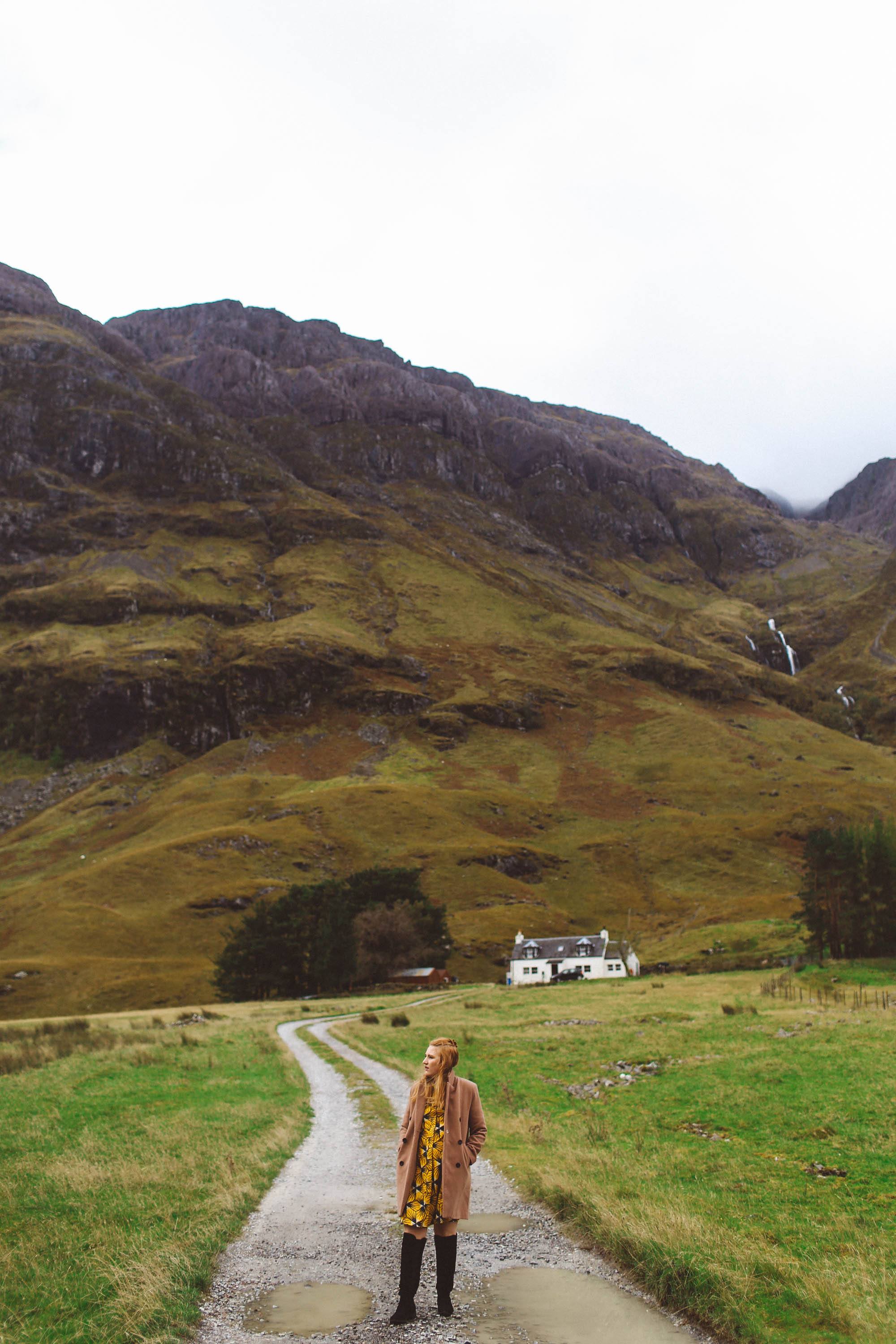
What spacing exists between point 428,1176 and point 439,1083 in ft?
2.98

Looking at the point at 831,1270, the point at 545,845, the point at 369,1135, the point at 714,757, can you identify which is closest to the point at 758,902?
the point at 545,845

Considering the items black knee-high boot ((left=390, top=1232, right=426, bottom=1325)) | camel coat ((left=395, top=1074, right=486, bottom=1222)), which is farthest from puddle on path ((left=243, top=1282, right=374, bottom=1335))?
camel coat ((left=395, top=1074, right=486, bottom=1222))

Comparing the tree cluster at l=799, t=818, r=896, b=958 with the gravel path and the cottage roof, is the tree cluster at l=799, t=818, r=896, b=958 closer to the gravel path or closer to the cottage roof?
the cottage roof

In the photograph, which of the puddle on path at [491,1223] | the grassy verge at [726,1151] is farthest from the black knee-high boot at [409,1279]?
the puddle on path at [491,1223]

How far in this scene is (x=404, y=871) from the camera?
101125mm

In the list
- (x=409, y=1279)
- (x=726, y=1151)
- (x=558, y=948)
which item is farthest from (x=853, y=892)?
(x=409, y=1279)

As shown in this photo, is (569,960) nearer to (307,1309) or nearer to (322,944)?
(322,944)

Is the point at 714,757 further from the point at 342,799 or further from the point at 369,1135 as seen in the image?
the point at 369,1135

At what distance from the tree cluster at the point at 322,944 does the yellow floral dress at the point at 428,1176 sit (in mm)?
81994

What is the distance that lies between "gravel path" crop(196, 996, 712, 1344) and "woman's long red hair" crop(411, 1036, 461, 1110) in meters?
1.95

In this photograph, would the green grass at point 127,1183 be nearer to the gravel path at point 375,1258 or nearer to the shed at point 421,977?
the gravel path at point 375,1258

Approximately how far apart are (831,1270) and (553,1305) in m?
3.07

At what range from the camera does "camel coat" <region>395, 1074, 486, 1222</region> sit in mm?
8938

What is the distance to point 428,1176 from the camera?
905 cm
